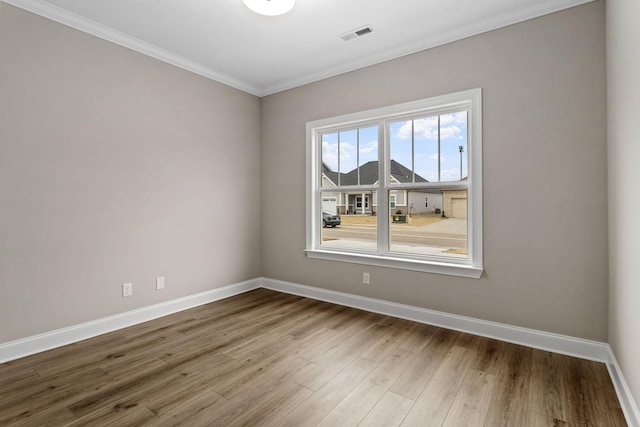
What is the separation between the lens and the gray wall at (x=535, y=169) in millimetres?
2422

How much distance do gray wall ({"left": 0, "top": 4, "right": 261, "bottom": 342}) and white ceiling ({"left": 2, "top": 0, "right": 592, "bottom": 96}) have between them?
188 mm

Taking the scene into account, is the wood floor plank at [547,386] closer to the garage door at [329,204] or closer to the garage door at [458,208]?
the garage door at [458,208]

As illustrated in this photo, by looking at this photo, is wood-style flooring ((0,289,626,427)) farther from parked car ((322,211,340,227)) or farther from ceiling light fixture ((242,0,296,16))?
ceiling light fixture ((242,0,296,16))

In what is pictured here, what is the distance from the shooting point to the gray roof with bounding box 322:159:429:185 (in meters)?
3.44

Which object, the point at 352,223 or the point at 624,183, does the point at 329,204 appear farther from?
the point at 624,183

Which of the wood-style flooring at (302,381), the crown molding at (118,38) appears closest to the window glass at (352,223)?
the wood-style flooring at (302,381)

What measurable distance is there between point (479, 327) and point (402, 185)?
1.55 metres

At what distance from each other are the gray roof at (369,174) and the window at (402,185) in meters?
0.01

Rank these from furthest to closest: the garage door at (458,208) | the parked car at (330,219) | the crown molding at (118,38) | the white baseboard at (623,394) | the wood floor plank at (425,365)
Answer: the parked car at (330,219)
the garage door at (458,208)
the crown molding at (118,38)
the wood floor plank at (425,365)
the white baseboard at (623,394)

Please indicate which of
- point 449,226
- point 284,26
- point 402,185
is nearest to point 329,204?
point 402,185

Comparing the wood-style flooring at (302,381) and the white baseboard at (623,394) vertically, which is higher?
the white baseboard at (623,394)

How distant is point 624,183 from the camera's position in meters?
1.92

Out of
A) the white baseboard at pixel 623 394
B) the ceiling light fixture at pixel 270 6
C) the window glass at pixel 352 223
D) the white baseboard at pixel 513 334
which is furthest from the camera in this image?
the window glass at pixel 352 223

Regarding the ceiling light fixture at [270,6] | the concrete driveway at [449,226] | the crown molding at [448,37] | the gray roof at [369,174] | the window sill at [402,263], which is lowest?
the window sill at [402,263]
